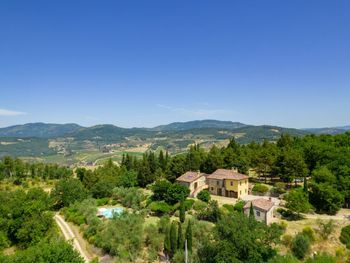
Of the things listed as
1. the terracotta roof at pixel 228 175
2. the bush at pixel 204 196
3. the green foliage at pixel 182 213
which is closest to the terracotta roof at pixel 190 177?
the terracotta roof at pixel 228 175

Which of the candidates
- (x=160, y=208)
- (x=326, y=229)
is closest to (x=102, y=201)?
(x=160, y=208)

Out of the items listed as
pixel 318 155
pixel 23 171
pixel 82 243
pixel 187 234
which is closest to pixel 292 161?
pixel 318 155

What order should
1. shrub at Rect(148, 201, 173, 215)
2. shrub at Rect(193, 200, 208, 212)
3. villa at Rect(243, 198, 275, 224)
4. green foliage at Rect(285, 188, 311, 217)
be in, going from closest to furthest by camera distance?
villa at Rect(243, 198, 275, 224) → green foliage at Rect(285, 188, 311, 217) → shrub at Rect(193, 200, 208, 212) → shrub at Rect(148, 201, 173, 215)

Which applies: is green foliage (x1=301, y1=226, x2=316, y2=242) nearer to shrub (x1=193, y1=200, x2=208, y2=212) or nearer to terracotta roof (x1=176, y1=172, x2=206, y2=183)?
shrub (x1=193, y1=200, x2=208, y2=212)

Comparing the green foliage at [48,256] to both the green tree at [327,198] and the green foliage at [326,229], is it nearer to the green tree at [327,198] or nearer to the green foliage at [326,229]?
the green foliage at [326,229]

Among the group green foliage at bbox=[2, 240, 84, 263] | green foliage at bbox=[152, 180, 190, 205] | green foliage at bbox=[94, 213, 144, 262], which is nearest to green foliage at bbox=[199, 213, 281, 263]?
green foliage at bbox=[94, 213, 144, 262]

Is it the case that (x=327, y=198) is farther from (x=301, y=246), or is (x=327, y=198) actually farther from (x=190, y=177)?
(x=190, y=177)
